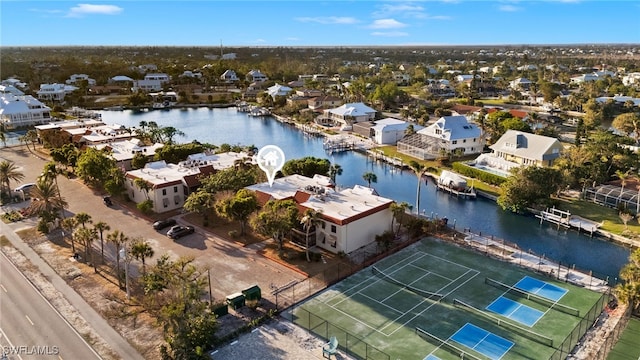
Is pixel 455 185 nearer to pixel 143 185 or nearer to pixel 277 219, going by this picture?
pixel 277 219

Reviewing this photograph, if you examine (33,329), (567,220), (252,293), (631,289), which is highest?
(631,289)

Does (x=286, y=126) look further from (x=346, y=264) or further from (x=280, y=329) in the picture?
(x=280, y=329)

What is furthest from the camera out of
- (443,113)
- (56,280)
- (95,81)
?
(95,81)

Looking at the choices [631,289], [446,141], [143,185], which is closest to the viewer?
[631,289]

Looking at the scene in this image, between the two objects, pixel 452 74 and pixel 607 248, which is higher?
pixel 452 74

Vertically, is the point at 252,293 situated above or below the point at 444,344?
above

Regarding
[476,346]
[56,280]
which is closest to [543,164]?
[476,346]

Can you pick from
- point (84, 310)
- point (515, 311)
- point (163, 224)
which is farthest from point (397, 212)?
point (84, 310)

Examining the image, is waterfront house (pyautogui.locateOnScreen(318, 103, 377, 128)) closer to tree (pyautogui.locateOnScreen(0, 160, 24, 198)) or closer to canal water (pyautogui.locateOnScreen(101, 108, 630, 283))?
canal water (pyautogui.locateOnScreen(101, 108, 630, 283))
